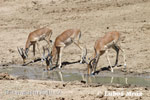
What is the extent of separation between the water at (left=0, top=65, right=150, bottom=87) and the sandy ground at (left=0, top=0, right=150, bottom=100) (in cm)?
68

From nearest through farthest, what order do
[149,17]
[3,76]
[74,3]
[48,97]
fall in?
1. [48,97]
2. [3,76]
3. [149,17]
4. [74,3]

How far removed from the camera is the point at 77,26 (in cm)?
1670

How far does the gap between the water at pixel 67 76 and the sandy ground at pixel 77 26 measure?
0.68m

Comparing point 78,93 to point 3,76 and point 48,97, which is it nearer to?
point 48,97

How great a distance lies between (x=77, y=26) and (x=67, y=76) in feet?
16.6

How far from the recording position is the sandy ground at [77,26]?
1029cm

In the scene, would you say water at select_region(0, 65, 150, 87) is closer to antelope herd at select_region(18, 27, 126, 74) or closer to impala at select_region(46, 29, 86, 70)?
antelope herd at select_region(18, 27, 126, 74)

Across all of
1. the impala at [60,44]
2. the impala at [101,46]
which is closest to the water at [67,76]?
the impala at [101,46]

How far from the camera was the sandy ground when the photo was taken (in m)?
10.3

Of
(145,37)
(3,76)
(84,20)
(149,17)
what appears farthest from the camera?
(84,20)

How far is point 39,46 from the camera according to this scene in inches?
582

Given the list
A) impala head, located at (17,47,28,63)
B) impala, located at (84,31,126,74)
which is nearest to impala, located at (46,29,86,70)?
impala head, located at (17,47,28,63)

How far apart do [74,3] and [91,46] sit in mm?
4880

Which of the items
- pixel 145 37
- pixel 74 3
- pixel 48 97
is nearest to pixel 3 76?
pixel 48 97
